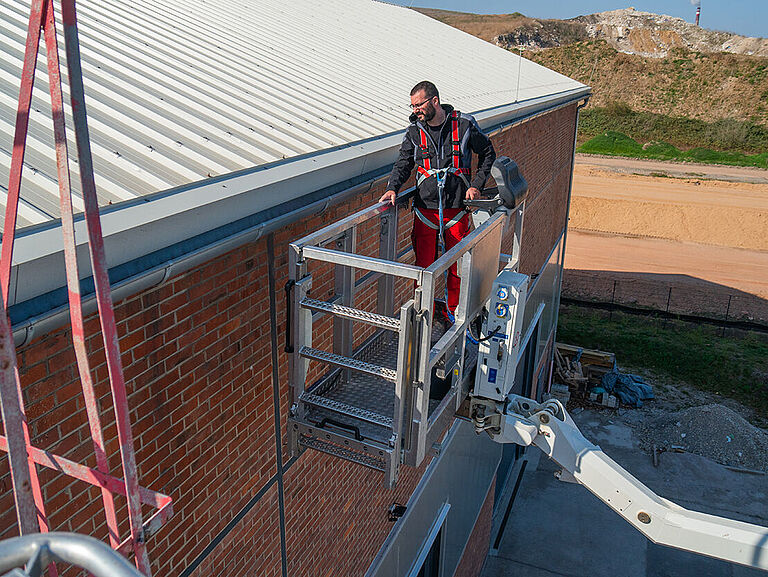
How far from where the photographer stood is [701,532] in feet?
15.4

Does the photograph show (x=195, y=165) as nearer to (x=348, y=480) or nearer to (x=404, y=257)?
(x=404, y=257)

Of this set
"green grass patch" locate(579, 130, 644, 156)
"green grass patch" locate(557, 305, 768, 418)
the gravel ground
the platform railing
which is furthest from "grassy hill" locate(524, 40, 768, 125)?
the platform railing

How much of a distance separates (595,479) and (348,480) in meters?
1.94

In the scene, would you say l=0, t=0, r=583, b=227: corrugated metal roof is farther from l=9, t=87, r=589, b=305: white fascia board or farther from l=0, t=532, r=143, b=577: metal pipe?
l=0, t=532, r=143, b=577: metal pipe

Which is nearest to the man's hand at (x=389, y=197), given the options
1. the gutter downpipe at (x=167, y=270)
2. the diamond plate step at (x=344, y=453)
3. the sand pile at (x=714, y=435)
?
the gutter downpipe at (x=167, y=270)

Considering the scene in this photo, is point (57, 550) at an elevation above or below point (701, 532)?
above

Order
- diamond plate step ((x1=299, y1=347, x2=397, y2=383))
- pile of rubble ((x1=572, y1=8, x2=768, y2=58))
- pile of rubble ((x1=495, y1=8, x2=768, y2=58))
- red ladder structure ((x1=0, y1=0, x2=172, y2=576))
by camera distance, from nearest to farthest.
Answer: red ladder structure ((x1=0, y1=0, x2=172, y2=576)) → diamond plate step ((x1=299, y1=347, x2=397, y2=383)) → pile of rubble ((x1=572, y1=8, x2=768, y2=58)) → pile of rubble ((x1=495, y1=8, x2=768, y2=58))

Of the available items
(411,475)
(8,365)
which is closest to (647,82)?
(411,475)

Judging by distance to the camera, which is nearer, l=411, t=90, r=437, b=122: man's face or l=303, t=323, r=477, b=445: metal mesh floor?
l=303, t=323, r=477, b=445: metal mesh floor

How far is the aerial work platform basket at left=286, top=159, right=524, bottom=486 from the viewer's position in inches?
138

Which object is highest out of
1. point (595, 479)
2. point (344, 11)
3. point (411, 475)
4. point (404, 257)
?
point (344, 11)

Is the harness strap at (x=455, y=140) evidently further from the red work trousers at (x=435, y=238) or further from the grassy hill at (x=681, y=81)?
the grassy hill at (x=681, y=81)

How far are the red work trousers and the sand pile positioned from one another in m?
12.4

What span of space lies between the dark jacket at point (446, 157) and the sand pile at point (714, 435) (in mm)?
12814
